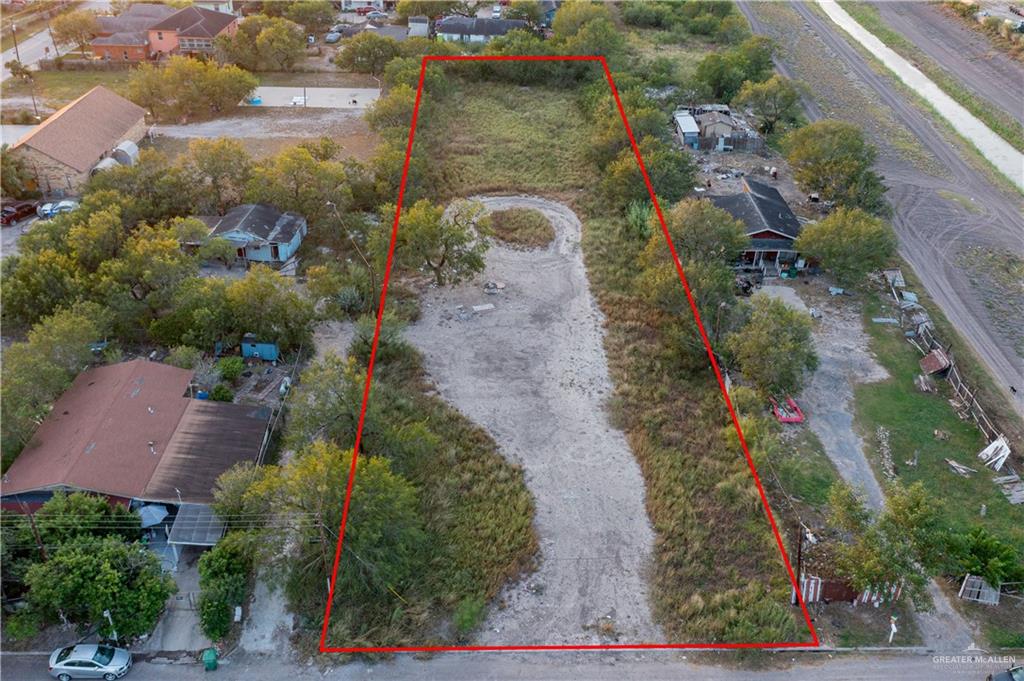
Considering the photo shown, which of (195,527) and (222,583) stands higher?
(222,583)

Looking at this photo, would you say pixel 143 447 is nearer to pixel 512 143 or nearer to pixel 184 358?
pixel 184 358

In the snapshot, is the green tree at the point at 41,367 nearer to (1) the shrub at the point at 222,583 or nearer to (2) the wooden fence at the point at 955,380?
(1) the shrub at the point at 222,583

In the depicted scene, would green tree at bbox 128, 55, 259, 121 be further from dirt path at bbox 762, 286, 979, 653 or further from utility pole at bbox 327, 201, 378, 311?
dirt path at bbox 762, 286, 979, 653

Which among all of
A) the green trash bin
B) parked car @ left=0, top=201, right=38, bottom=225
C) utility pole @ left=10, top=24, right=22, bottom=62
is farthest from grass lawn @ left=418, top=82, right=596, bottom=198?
utility pole @ left=10, top=24, right=22, bottom=62

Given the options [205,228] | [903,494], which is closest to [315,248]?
[205,228]

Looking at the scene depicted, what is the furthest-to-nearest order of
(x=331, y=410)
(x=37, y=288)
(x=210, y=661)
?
(x=37, y=288) < (x=331, y=410) < (x=210, y=661)

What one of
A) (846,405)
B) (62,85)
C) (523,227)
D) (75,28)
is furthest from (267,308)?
(75,28)
